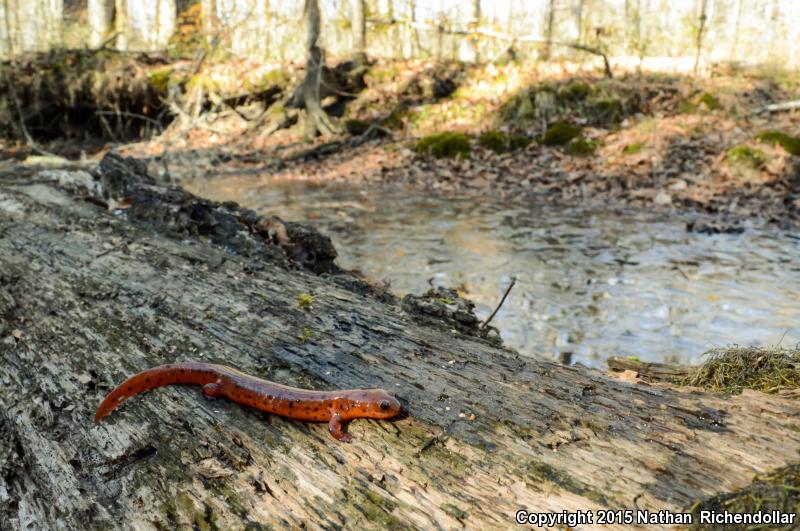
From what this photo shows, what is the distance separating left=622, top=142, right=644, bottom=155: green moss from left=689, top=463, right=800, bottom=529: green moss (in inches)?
401

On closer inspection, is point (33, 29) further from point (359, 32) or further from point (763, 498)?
point (763, 498)

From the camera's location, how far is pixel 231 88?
16672 millimetres

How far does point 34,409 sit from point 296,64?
52.7 feet

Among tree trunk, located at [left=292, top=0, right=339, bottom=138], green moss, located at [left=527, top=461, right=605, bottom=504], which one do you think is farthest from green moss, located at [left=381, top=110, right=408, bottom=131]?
green moss, located at [left=527, top=461, right=605, bottom=504]

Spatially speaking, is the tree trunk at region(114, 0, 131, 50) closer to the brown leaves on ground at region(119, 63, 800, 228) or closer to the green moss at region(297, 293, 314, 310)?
the brown leaves on ground at region(119, 63, 800, 228)

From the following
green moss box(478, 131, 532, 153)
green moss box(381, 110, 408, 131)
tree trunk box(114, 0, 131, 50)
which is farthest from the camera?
tree trunk box(114, 0, 131, 50)

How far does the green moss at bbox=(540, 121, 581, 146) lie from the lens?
1215cm

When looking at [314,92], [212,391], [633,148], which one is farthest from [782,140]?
[212,391]

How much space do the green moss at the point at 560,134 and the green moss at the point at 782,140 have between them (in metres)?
3.35

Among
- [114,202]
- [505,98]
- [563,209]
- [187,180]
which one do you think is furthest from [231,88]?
[114,202]

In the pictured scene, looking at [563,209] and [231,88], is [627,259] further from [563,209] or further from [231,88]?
[231,88]

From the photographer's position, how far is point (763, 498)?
5.27 feet

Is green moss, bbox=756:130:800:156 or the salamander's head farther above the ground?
green moss, bbox=756:130:800:156

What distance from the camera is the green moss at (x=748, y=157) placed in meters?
9.50
